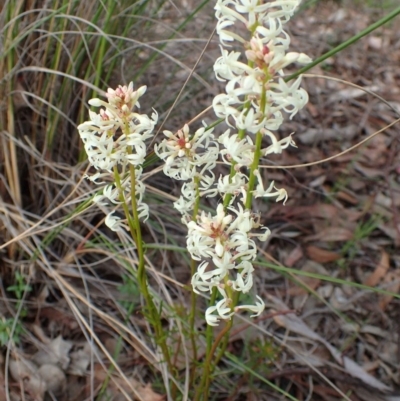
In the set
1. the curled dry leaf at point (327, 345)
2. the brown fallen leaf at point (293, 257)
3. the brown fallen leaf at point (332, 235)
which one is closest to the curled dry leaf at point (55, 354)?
the curled dry leaf at point (327, 345)

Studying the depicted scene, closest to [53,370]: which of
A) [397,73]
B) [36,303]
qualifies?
[36,303]

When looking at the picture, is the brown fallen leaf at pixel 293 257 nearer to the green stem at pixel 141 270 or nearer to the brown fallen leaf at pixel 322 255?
the brown fallen leaf at pixel 322 255

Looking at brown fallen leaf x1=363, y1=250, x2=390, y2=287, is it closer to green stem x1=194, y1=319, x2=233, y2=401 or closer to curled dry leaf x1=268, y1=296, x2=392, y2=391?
curled dry leaf x1=268, y1=296, x2=392, y2=391

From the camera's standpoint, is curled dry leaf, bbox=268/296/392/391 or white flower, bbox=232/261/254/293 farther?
curled dry leaf, bbox=268/296/392/391

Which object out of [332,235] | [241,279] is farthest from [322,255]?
[241,279]

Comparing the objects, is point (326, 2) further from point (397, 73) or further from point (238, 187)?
point (238, 187)

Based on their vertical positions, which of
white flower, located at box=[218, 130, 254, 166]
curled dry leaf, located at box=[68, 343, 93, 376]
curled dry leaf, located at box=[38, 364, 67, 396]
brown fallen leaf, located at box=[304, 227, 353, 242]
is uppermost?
white flower, located at box=[218, 130, 254, 166]

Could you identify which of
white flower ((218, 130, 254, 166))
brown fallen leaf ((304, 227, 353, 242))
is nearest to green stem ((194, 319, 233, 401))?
white flower ((218, 130, 254, 166))
